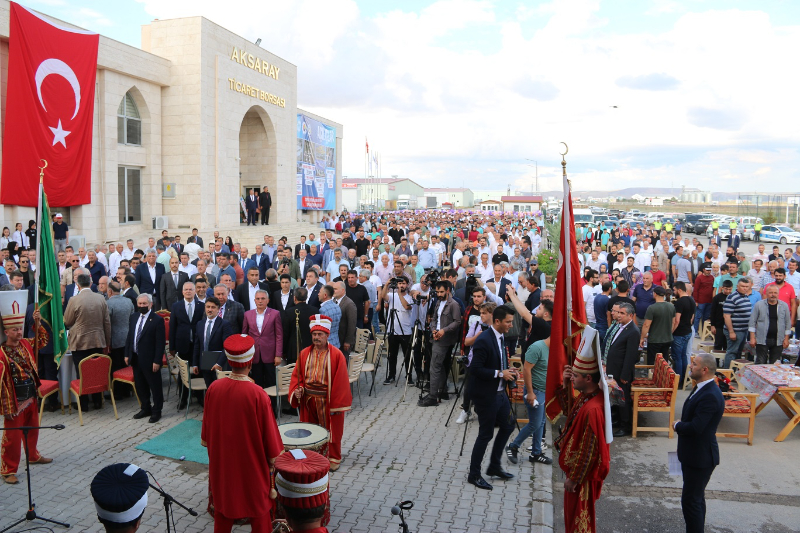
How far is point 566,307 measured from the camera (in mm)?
4977

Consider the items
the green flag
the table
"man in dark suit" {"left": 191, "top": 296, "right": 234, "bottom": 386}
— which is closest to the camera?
the green flag

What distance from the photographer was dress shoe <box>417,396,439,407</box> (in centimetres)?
959

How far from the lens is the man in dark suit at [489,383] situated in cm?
650

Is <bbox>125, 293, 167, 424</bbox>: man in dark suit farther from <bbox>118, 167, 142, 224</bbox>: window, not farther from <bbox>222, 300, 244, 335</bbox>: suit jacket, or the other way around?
<bbox>118, 167, 142, 224</bbox>: window

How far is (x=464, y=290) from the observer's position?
12.1 m

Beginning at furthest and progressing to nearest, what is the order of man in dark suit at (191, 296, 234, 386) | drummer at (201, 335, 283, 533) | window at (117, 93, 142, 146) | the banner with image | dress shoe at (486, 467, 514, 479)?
the banner with image → window at (117, 93, 142, 146) → man in dark suit at (191, 296, 234, 386) → dress shoe at (486, 467, 514, 479) → drummer at (201, 335, 283, 533)

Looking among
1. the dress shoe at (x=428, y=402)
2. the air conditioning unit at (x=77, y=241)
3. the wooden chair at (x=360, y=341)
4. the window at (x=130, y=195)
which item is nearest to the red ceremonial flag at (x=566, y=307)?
the dress shoe at (x=428, y=402)

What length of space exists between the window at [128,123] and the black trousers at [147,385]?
53.2 ft

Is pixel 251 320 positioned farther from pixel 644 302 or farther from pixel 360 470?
pixel 644 302

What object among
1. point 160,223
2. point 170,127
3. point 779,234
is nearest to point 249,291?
point 160,223

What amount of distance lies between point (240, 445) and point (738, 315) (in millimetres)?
9033

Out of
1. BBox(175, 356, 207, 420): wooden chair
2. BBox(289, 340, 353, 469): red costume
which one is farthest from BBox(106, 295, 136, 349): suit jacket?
BBox(289, 340, 353, 469): red costume

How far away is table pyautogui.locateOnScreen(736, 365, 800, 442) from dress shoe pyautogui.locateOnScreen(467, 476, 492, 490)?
173 inches

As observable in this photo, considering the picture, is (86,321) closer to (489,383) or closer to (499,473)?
(489,383)
